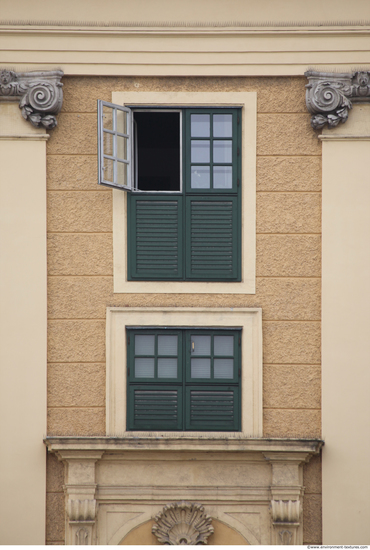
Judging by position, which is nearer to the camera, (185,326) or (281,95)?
(185,326)

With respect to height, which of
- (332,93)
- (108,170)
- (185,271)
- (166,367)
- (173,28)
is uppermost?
(173,28)

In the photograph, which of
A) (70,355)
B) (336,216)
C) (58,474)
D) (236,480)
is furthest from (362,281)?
(58,474)

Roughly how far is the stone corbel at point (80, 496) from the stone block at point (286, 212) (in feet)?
13.6

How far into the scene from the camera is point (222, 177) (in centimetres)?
1027

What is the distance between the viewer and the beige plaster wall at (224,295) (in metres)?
10.1

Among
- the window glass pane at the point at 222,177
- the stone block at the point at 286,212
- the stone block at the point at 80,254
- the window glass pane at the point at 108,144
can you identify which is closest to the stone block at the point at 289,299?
the stone block at the point at 286,212

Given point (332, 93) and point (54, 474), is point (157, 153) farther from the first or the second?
point (54, 474)

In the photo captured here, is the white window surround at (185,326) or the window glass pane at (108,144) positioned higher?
the window glass pane at (108,144)

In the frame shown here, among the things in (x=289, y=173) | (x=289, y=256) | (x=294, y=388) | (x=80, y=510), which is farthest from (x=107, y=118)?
(x=80, y=510)

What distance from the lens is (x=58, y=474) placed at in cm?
1012

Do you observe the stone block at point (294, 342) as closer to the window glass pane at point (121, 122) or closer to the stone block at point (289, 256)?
the stone block at point (289, 256)

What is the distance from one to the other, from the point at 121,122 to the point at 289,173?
Answer: 258 centimetres

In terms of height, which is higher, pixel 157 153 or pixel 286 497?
pixel 157 153

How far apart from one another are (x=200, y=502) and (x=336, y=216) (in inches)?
182
